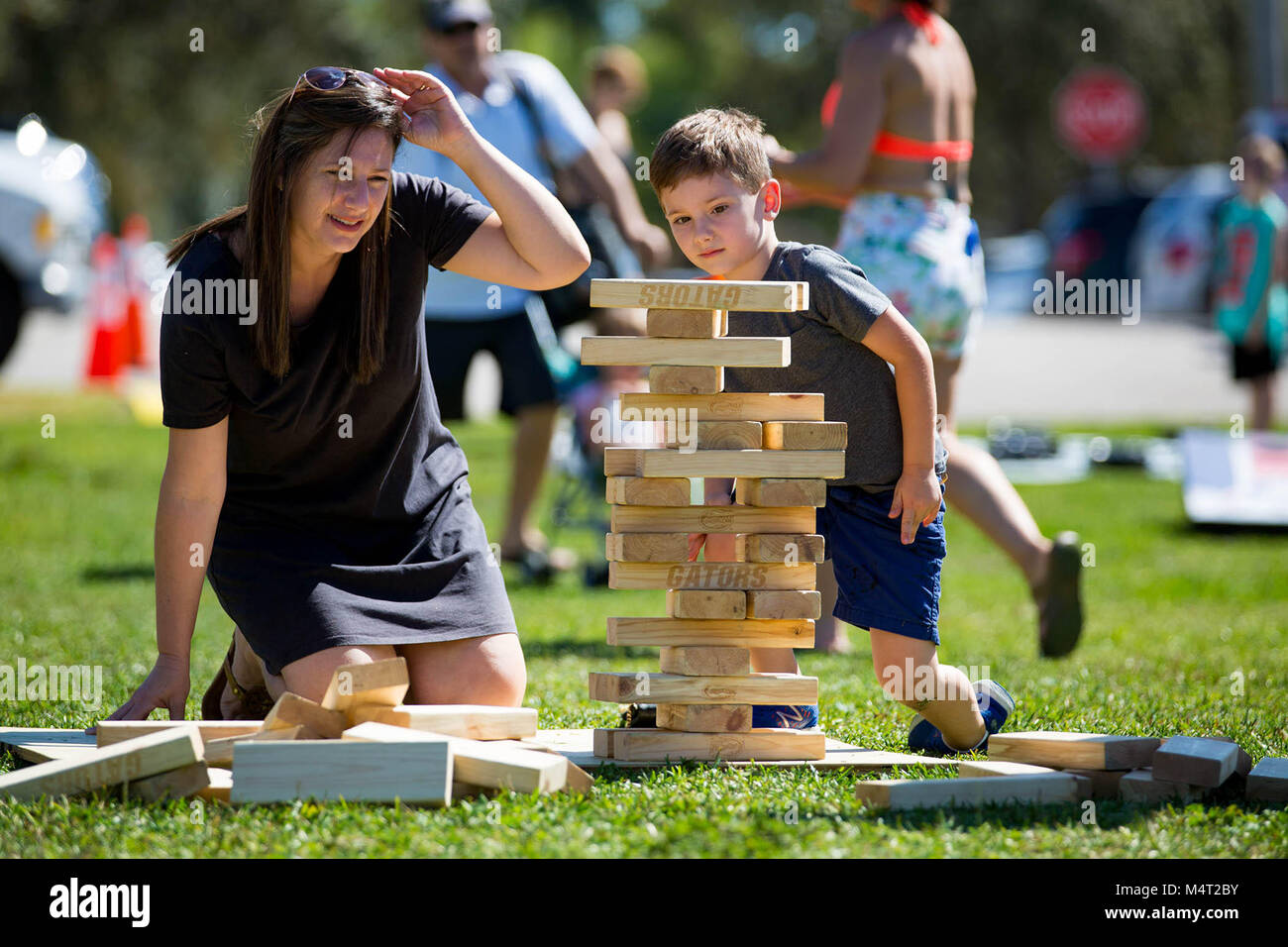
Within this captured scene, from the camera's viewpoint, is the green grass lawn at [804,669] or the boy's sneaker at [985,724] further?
Result: the boy's sneaker at [985,724]

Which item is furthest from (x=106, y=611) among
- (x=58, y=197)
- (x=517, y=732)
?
(x=58, y=197)

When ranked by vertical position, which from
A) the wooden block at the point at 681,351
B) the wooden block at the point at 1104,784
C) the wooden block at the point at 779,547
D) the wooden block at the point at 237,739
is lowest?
the wooden block at the point at 1104,784

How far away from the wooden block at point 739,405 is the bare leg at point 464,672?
763mm

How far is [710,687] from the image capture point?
11.8ft

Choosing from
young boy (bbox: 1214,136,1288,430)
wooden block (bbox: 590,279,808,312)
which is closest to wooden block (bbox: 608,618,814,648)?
wooden block (bbox: 590,279,808,312)

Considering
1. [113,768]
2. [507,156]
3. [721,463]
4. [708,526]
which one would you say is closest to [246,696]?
[113,768]

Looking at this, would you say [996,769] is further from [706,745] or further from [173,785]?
[173,785]

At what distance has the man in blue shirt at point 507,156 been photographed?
→ 6.40m

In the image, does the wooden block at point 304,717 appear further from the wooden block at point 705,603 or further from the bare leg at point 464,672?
the wooden block at point 705,603

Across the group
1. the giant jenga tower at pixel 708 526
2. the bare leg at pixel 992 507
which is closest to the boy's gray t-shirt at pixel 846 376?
the giant jenga tower at pixel 708 526

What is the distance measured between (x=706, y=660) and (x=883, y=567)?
52 centimetres

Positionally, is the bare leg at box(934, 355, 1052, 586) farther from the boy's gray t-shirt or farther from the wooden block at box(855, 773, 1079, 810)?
the wooden block at box(855, 773, 1079, 810)

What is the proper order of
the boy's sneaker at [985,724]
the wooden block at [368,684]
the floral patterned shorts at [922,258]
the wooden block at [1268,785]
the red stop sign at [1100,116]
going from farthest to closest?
1. the red stop sign at [1100,116]
2. the floral patterned shorts at [922,258]
3. the boy's sneaker at [985,724]
4. the wooden block at [368,684]
5. the wooden block at [1268,785]

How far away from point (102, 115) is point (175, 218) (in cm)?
3204
